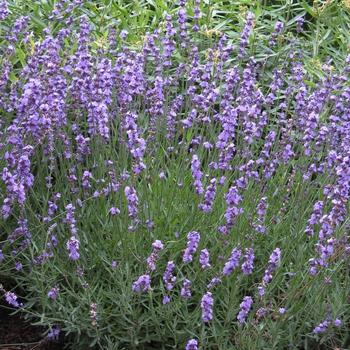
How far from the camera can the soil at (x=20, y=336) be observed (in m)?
3.58

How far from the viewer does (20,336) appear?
367cm

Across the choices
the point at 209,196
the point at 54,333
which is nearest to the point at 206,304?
the point at 209,196

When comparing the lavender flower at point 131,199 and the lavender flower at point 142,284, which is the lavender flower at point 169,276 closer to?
the lavender flower at point 142,284

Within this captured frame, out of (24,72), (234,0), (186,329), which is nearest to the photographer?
(186,329)

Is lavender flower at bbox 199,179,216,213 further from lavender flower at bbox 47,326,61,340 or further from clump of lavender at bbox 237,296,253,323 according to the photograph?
lavender flower at bbox 47,326,61,340

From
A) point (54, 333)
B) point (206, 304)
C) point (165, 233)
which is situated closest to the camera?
point (206, 304)

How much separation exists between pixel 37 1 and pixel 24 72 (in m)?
1.88

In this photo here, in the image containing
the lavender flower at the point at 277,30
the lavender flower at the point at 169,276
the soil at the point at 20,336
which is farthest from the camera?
the lavender flower at the point at 277,30

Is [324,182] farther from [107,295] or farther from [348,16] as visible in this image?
[348,16]

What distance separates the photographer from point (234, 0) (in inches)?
238

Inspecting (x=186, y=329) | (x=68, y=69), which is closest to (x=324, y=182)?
(x=186, y=329)

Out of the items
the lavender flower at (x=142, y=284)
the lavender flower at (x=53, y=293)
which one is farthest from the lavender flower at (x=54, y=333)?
the lavender flower at (x=142, y=284)

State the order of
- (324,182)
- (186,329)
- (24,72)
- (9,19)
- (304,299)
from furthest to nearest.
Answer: (9,19), (24,72), (324,182), (304,299), (186,329)

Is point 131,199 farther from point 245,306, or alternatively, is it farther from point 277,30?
point 277,30
